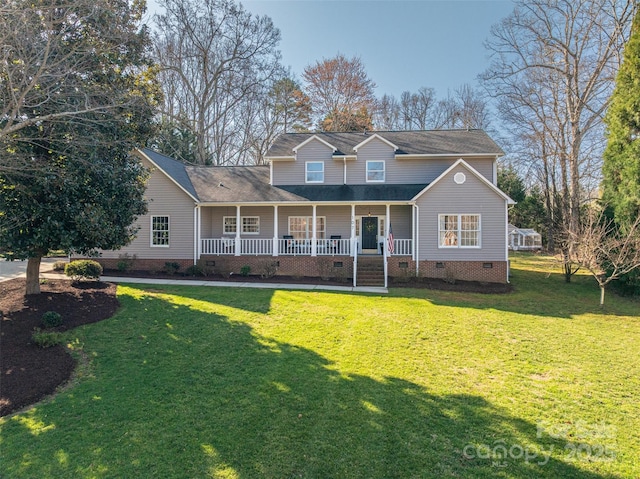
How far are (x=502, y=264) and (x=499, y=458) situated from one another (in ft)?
42.5

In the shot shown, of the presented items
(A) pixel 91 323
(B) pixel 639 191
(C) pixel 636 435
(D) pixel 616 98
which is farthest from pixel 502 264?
(A) pixel 91 323

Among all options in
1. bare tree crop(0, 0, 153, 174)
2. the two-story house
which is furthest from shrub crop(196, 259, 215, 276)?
bare tree crop(0, 0, 153, 174)

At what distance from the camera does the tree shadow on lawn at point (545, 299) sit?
36.4 ft

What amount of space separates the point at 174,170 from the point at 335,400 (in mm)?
16872

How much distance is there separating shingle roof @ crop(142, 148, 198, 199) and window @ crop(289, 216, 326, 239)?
5395 mm

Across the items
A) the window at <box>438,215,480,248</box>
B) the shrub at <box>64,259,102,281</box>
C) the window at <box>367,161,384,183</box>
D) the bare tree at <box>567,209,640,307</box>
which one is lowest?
the shrub at <box>64,259,102,281</box>

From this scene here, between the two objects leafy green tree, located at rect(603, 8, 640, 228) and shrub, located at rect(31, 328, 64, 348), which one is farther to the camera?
leafy green tree, located at rect(603, 8, 640, 228)

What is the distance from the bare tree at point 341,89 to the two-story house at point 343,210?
13.1 metres

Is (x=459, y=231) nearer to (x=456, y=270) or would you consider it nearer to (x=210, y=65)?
(x=456, y=270)

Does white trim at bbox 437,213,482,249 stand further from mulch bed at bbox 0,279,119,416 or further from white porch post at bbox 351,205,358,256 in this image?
mulch bed at bbox 0,279,119,416

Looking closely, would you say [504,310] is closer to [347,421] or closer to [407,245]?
[407,245]

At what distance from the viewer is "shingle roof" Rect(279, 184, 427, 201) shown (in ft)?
54.2

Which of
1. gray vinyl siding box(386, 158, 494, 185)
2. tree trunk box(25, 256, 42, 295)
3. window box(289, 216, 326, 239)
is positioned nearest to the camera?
tree trunk box(25, 256, 42, 295)

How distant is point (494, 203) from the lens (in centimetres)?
1505
